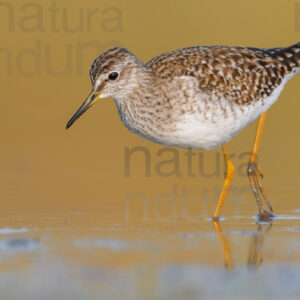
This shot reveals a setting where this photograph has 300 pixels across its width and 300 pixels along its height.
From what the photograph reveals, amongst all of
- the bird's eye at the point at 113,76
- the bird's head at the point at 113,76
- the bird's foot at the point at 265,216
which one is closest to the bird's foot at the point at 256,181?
the bird's foot at the point at 265,216

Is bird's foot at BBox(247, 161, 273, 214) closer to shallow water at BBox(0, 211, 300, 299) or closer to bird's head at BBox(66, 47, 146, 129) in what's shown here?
shallow water at BBox(0, 211, 300, 299)

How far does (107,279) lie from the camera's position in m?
6.50

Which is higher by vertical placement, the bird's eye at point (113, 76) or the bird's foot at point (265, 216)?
the bird's eye at point (113, 76)

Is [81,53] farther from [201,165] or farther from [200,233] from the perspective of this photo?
[200,233]

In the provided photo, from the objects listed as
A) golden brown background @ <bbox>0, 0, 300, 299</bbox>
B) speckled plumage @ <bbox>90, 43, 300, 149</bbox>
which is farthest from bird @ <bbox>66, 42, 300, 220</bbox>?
golden brown background @ <bbox>0, 0, 300, 299</bbox>

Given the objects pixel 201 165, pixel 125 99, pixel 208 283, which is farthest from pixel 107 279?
pixel 201 165

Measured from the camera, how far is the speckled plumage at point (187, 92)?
948 centimetres

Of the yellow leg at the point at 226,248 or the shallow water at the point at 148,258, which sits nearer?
the shallow water at the point at 148,258

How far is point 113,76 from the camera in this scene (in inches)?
379

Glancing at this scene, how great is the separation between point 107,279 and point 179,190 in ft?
15.6

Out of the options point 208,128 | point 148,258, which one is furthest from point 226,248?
point 208,128

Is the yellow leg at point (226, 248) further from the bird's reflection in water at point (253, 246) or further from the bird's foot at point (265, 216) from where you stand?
the bird's foot at point (265, 216)

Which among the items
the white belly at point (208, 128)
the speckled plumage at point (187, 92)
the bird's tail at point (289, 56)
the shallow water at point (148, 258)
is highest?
the bird's tail at point (289, 56)

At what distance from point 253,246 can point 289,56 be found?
3.95 m
